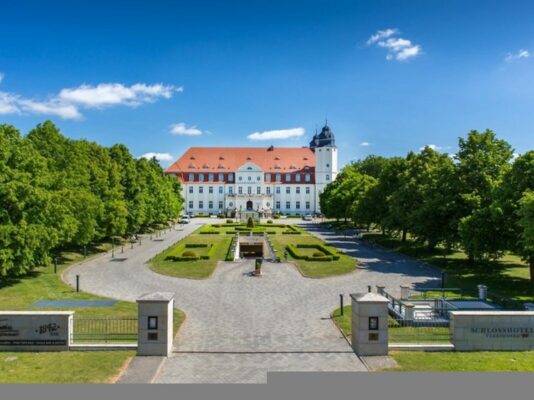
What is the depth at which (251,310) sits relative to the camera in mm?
21531

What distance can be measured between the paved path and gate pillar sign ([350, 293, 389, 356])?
1.76 feet

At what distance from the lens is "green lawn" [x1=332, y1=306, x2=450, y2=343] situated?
17.1 m

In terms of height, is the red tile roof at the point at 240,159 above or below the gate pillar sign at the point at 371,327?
above

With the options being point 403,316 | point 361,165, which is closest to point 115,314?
point 403,316

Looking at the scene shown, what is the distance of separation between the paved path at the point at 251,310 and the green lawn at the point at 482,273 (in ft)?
5.40

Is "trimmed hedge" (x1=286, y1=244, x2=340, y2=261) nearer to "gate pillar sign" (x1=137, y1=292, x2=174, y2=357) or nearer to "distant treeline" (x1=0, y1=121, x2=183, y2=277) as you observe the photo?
"distant treeline" (x1=0, y1=121, x2=183, y2=277)

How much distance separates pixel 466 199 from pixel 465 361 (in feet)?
66.8

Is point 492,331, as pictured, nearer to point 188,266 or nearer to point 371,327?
point 371,327

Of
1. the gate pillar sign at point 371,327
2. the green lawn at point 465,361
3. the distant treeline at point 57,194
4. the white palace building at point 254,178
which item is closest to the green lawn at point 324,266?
the gate pillar sign at point 371,327

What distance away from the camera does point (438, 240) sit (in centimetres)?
3778

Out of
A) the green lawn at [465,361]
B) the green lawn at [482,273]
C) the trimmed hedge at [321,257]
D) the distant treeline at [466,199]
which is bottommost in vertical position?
the green lawn at [465,361]

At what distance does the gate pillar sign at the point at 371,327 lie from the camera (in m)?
15.5

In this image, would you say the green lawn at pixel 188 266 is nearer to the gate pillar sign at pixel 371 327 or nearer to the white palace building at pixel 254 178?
the gate pillar sign at pixel 371 327

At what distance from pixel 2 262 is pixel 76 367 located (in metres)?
13.0
